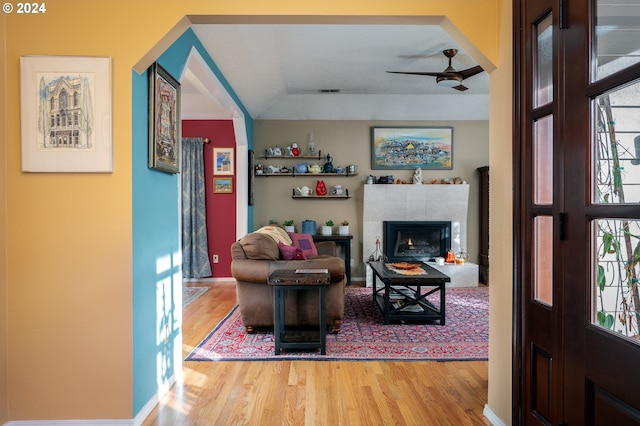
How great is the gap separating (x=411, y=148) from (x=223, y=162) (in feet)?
10.4

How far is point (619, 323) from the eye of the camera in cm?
130

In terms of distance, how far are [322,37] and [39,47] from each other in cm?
270

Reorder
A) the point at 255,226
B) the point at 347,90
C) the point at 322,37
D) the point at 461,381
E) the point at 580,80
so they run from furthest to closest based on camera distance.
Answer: the point at 255,226
the point at 347,90
the point at 322,37
the point at 461,381
the point at 580,80

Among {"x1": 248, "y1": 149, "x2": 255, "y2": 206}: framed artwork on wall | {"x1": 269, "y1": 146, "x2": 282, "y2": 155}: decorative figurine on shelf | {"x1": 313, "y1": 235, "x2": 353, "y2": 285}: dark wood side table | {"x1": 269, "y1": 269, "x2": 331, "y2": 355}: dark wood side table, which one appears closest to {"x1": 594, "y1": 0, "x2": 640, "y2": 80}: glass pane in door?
{"x1": 269, "y1": 269, "x2": 331, "y2": 355}: dark wood side table

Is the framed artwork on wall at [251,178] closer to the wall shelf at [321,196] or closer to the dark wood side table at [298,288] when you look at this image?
the wall shelf at [321,196]

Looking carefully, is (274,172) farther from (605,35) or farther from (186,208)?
(605,35)

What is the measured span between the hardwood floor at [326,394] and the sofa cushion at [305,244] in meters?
2.28

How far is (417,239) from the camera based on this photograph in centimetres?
649

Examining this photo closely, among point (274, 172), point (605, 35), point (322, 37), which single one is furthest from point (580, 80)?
point (274, 172)

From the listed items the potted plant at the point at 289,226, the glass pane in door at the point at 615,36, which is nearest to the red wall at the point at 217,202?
the potted plant at the point at 289,226

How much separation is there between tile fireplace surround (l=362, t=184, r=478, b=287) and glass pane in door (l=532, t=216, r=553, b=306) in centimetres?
464

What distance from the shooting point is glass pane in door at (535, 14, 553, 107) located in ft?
5.49

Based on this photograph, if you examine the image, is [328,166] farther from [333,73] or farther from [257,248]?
[257,248]

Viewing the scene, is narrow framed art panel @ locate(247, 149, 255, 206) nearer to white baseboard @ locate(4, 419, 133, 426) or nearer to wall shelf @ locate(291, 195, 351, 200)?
wall shelf @ locate(291, 195, 351, 200)
